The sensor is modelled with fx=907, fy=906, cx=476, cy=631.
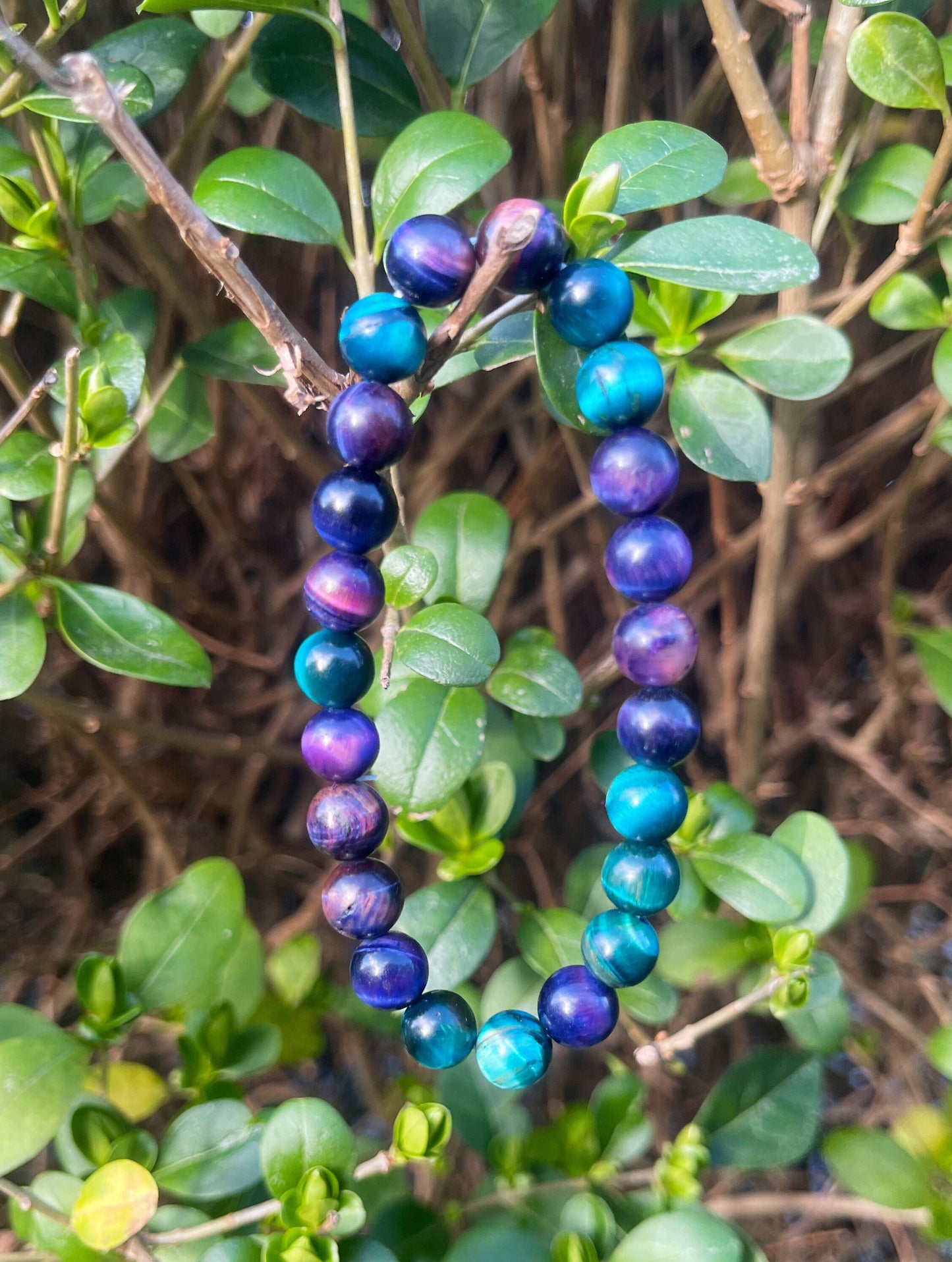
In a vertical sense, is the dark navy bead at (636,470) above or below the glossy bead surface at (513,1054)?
above

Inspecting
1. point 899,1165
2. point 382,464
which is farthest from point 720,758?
point 382,464

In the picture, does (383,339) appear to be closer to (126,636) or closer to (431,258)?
(431,258)

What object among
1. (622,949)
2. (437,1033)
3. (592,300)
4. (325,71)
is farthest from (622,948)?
(325,71)

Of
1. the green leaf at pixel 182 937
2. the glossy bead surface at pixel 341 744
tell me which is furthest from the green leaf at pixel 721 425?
the green leaf at pixel 182 937

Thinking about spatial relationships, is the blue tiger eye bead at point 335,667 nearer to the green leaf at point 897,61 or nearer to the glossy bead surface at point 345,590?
the glossy bead surface at point 345,590

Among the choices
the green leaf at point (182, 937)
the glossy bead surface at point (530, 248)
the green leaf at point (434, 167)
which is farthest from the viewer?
the green leaf at point (182, 937)

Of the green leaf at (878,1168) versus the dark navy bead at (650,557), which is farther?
the green leaf at (878,1168)
